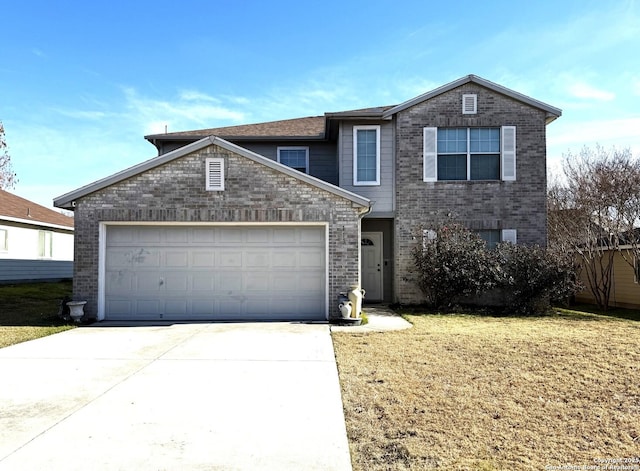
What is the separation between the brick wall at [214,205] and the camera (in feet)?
37.3

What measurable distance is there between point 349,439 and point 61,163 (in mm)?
25554

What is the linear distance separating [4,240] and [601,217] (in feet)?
72.0

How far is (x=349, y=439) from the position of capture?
4.39 m

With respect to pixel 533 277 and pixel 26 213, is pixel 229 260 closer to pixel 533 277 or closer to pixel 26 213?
pixel 533 277

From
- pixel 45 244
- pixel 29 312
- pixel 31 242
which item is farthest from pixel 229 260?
pixel 45 244

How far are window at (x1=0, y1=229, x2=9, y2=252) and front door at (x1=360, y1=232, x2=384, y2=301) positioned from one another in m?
14.6

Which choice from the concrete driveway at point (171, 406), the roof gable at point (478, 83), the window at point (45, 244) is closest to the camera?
the concrete driveway at point (171, 406)

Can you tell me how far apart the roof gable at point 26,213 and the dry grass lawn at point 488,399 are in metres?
16.5

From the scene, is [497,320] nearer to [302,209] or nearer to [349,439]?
[302,209]

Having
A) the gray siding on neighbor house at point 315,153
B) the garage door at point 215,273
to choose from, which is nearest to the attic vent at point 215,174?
the garage door at point 215,273

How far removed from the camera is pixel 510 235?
14500 mm

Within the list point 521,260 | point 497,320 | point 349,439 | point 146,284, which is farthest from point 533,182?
point 349,439

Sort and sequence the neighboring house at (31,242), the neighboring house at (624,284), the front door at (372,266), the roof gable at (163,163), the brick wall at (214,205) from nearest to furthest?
the roof gable at (163,163) < the brick wall at (214,205) < the neighboring house at (624,284) < the front door at (372,266) < the neighboring house at (31,242)

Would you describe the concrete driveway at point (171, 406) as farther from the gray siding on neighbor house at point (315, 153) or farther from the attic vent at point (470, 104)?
the attic vent at point (470, 104)
